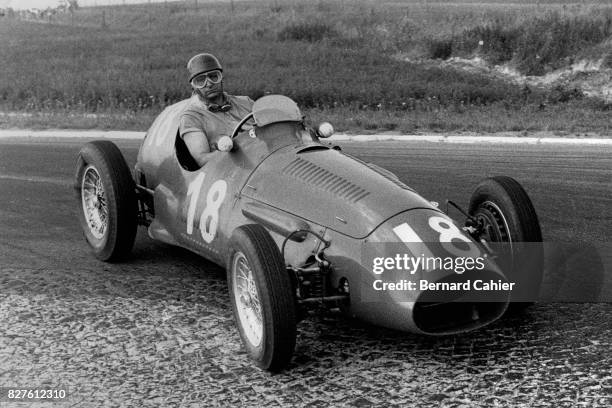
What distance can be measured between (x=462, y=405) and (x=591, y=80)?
67.5 feet

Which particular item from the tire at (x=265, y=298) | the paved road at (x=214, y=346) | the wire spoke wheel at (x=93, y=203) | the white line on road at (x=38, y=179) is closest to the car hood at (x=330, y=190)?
the tire at (x=265, y=298)

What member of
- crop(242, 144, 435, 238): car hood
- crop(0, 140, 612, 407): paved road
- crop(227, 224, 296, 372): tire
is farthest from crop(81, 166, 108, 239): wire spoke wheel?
crop(227, 224, 296, 372): tire

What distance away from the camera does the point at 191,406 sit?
463 centimetres

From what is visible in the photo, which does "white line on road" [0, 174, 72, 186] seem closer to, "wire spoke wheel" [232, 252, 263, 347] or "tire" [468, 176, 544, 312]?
"wire spoke wheel" [232, 252, 263, 347]

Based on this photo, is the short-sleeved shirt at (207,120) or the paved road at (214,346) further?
the short-sleeved shirt at (207,120)

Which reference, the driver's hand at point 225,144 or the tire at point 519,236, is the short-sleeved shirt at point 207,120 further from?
the tire at point 519,236

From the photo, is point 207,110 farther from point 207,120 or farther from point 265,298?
point 265,298

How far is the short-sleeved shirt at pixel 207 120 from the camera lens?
23.3 ft

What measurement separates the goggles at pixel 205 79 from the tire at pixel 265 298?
2.59 m

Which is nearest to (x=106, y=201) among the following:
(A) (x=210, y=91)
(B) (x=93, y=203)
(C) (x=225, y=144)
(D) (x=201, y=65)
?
(B) (x=93, y=203)

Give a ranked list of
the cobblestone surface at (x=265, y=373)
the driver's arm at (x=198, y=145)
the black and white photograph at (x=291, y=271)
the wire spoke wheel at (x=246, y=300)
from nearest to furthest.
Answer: the cobblestone surface at (x=265, y=373)
the black and white photograph at (x=291, y=271)
the wire spoke wheel at (x=246, y=300)
the driver's arm at (x=198, y=145)

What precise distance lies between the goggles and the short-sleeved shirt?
0.14m

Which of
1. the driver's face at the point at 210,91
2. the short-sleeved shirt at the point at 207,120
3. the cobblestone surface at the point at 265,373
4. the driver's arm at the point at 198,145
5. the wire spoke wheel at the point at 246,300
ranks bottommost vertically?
the cobblestone surface at the point at 265,373

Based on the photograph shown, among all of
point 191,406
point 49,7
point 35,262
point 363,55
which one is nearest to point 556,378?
point 191,406
